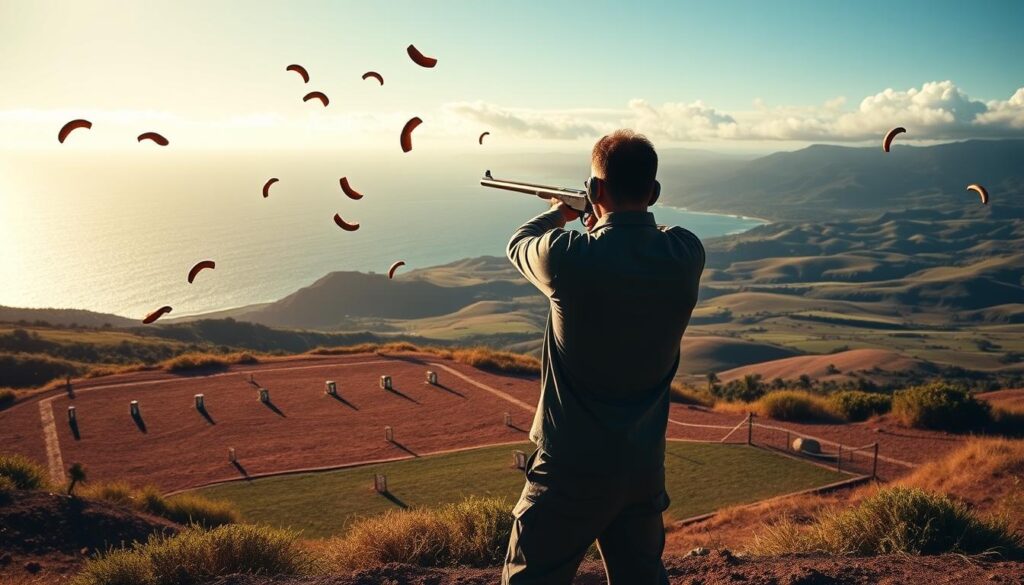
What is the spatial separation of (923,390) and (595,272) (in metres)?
18.1

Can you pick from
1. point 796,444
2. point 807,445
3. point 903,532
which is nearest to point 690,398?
point 796,444

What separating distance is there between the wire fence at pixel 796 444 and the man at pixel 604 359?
12915 millimetres

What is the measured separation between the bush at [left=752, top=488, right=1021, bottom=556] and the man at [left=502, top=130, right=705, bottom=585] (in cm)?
513

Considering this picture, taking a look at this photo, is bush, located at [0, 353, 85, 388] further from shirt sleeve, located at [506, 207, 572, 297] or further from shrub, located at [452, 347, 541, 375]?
shirt sleeve, located at [506, 207, 572, 297]

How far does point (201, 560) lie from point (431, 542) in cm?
215

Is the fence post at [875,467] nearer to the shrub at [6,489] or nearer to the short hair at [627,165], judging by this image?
the short hair at [627,165]

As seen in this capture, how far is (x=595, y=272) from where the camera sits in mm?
2756

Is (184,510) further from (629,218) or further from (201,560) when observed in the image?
(629,218)

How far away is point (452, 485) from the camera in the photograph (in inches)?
550

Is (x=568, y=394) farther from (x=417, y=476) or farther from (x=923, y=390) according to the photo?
(x=923, y=390)

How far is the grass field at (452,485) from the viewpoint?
1253 centimetres

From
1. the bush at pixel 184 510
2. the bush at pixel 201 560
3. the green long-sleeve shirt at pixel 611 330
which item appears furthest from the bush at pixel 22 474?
the green long-sleeve shirt at pixel 611 330

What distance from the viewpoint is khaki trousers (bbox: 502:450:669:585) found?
9.52ft

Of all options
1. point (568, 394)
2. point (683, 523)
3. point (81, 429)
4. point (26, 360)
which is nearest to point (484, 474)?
point (683, 523)
